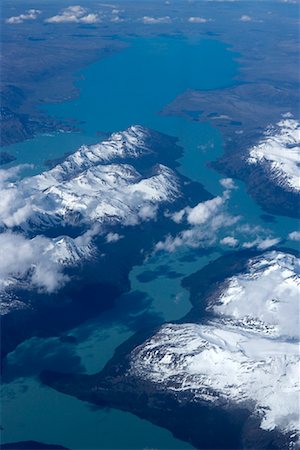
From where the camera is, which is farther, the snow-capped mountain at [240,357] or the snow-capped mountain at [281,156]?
the snow-capped mountain at [281,156]

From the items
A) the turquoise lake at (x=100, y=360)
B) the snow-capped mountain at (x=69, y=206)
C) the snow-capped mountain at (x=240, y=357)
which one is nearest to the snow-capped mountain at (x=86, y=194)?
the snow-capped mountain at (x=69, y=206)

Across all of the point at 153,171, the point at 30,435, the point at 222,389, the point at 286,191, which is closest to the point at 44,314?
the point at 30,435

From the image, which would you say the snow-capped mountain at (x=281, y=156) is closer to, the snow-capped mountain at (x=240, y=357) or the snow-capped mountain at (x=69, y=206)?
A: the snow-capped mountain at (x=69, y=206)

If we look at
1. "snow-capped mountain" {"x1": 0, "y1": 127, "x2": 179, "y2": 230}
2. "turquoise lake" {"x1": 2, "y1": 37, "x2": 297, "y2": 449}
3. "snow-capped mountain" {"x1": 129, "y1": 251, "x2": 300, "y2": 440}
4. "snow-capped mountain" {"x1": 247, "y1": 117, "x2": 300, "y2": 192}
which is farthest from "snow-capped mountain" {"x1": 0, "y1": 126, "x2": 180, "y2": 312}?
"snow-capped mountain" {"x1": 129, "y1": 251, "x2": 300, "y2": 440}

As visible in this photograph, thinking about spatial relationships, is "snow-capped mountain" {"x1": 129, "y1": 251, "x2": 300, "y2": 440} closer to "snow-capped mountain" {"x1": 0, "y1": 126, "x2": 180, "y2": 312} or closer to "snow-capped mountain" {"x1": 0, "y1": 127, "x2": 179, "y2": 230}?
"snow-capped mountain" {"x1": 0, "y1": 126, "x2": 180, "y2": 312}

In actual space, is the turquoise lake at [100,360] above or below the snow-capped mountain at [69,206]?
below

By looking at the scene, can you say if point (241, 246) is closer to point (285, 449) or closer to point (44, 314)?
point (44, 314)
